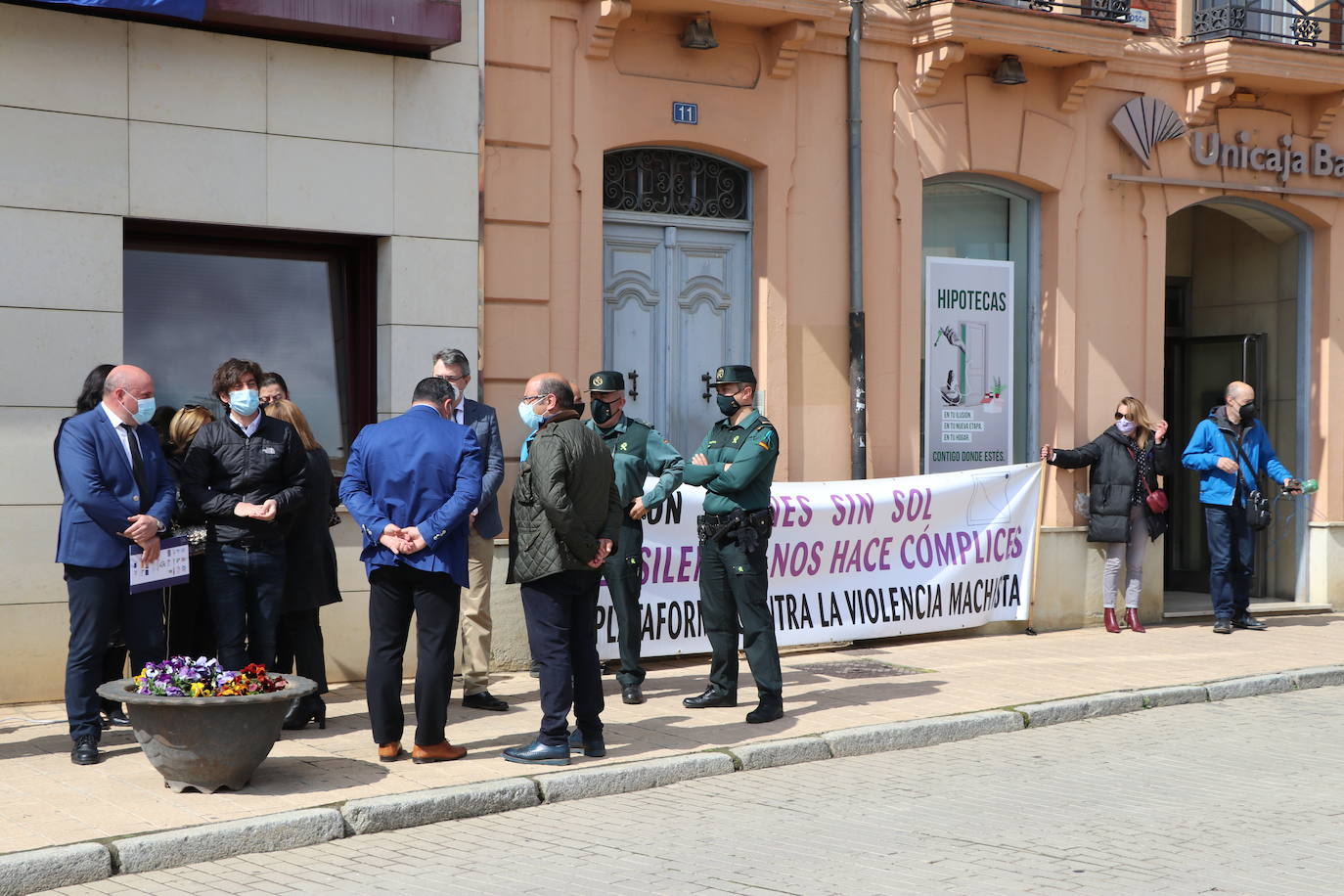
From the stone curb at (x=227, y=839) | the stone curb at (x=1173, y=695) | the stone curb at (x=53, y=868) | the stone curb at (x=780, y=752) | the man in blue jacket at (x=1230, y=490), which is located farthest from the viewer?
the man in blue jacket at (x=1230, y=490)

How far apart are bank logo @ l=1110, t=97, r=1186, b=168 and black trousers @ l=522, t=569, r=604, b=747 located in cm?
812

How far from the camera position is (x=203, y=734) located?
23.2 feet

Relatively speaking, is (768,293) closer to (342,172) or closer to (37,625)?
(342,172)

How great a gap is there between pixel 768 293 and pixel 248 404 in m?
5.13

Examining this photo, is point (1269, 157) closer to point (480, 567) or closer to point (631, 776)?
point (480, 567)

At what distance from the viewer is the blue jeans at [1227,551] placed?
13.5 m

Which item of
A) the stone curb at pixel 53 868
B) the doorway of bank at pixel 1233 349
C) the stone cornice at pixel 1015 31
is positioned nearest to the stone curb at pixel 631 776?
the stone curb at pixel 53 868

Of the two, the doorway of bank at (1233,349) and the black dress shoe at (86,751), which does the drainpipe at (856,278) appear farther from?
the black dress shoe at (86,751)

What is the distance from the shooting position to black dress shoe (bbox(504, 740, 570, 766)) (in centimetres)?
793

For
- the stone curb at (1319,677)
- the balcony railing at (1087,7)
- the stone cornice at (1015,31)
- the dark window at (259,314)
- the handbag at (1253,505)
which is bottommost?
the stone curb at (1319,677)

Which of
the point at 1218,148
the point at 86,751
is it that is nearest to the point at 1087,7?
the point at 1218,148

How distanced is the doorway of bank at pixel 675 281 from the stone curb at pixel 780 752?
4.14 metres

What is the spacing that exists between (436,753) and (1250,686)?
19.4ft

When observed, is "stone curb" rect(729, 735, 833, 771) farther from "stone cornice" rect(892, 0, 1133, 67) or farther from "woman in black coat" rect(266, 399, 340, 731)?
"stone cornice" rect(892, 0, 1133, 67)
